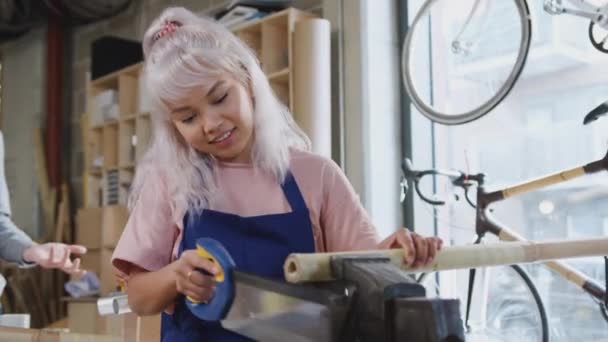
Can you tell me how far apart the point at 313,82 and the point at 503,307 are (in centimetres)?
101

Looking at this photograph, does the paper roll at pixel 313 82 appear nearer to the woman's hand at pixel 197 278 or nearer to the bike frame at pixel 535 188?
the bike frame at pixel 535 188

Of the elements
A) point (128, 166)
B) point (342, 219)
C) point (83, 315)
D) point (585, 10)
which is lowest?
point (83, 315)

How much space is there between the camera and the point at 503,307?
250 cm

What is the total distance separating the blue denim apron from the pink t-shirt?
26 millimetres

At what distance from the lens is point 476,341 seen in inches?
92.4

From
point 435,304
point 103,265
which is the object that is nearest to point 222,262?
point 435,304

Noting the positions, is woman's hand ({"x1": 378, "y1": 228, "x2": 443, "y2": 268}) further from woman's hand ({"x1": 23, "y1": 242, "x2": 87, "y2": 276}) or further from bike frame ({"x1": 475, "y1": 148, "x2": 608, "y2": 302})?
bike frame ({"x1": 475, "y1": 148, "x2": 608, "y2": 302})

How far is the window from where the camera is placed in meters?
2.30

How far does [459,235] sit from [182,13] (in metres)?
1.77

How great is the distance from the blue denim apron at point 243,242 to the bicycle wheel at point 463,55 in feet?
4.35

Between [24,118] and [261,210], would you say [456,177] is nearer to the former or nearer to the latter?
[261,210]

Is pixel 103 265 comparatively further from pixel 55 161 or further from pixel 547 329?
pixel 547 329

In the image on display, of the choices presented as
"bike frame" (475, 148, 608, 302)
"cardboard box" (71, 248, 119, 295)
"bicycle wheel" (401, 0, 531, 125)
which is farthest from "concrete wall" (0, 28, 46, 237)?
"bike frame" (475, 148, 608, 302)

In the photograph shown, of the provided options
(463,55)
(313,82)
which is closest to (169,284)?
(313,82)
